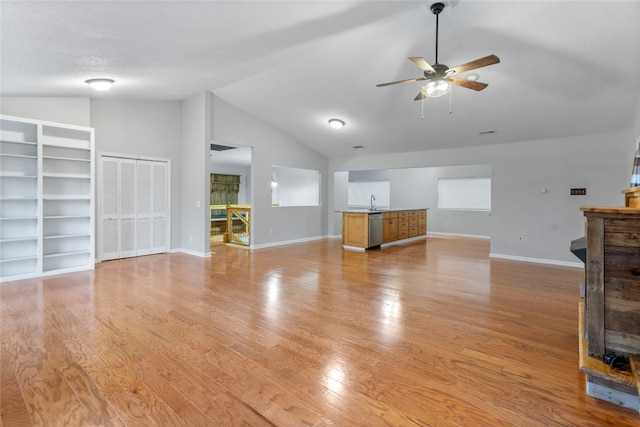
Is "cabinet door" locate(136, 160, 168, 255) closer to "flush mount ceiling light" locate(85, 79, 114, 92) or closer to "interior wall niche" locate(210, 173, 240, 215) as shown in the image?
"flush mount ceiling light" locate(85, 79, 114, 92)

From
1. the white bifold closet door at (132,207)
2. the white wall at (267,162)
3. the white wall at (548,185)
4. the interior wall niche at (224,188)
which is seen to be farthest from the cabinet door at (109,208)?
the white wall at (548,185)

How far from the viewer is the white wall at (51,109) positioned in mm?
4570

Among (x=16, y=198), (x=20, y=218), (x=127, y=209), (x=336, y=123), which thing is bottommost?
(x=20, y=218)

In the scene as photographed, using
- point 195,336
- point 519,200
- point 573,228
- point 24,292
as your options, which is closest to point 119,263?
point 24,292

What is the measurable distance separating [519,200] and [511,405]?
5.42 meters

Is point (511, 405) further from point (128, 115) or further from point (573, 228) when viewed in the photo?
point (128, 115)

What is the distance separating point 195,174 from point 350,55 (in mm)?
3828

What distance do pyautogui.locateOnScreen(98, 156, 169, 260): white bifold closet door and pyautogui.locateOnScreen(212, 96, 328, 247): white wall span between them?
154 centimetres

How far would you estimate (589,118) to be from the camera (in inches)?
200

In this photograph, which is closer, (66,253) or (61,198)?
(61,198)

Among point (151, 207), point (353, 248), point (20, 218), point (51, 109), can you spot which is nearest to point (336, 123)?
point (353, 248)

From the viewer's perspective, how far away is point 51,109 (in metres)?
4.95

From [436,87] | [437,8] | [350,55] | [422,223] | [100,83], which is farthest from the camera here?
[422,223]

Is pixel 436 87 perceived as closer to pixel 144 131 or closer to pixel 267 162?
pixel 267 162
